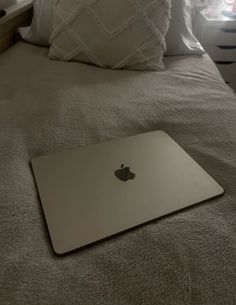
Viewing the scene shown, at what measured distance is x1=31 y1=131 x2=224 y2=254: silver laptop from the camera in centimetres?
55

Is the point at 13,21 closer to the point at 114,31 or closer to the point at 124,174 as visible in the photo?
the point at 114,31

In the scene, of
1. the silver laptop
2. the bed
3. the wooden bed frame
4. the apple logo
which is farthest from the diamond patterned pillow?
the apple logo

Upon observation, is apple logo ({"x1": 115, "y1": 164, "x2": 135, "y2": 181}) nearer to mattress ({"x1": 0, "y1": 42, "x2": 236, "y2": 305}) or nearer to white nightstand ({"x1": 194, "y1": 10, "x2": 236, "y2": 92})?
mattress ({"x1": 0, "y1": 42, "x2": 236, "y2": 305})

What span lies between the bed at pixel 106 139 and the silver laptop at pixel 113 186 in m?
0.02

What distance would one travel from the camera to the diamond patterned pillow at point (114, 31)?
1.23 m

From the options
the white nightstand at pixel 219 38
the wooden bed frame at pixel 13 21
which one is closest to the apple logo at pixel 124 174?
the wooden bed frame at pixel 13 21

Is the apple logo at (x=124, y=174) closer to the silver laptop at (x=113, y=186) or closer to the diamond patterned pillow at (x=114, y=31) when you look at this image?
the silver laptop at (x=113, y=186)

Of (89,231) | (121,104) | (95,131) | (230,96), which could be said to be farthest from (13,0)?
(89,231)

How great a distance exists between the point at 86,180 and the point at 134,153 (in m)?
0.17

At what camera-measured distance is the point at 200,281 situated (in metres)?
0.47

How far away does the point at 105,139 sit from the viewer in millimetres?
836

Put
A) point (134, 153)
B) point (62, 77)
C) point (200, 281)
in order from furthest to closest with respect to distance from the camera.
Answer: point (62, 77) < point (134, 153) < point (200, 281)

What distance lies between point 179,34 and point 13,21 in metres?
0.89

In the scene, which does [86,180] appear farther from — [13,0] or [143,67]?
[13,0]
